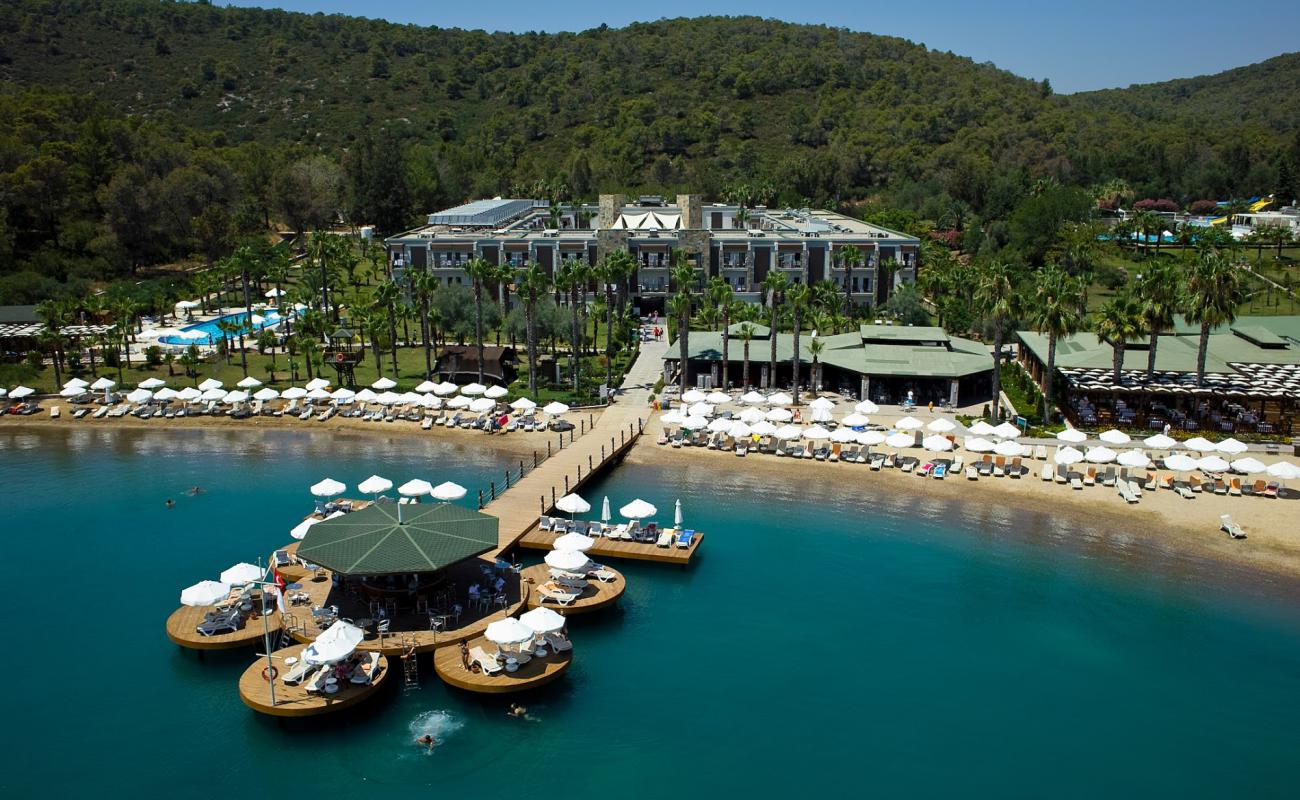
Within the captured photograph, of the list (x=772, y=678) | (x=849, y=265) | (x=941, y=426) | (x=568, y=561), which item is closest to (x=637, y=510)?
(x=568, y=561)

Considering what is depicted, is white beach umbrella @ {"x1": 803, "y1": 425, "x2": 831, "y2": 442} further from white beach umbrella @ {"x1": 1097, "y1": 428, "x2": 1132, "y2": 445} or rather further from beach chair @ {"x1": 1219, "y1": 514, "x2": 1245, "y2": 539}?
beach chair @ {"x1": 1219, "y1": 514, "x2": 1245, "y2": 539}

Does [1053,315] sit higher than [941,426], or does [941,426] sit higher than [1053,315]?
[1053,315]

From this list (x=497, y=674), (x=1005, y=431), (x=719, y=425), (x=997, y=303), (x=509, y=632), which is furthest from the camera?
(x=719, y=425)

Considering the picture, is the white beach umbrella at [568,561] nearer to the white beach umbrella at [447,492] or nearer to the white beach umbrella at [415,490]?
the white beach umbrella at [447,492]

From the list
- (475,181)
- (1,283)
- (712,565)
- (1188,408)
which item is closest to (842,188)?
(475,181)

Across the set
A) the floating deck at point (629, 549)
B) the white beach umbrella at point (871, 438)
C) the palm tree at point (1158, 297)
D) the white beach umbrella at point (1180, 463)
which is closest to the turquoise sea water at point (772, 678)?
the floating deck at point (629, 549)

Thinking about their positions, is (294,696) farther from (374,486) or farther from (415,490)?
(374,486)
